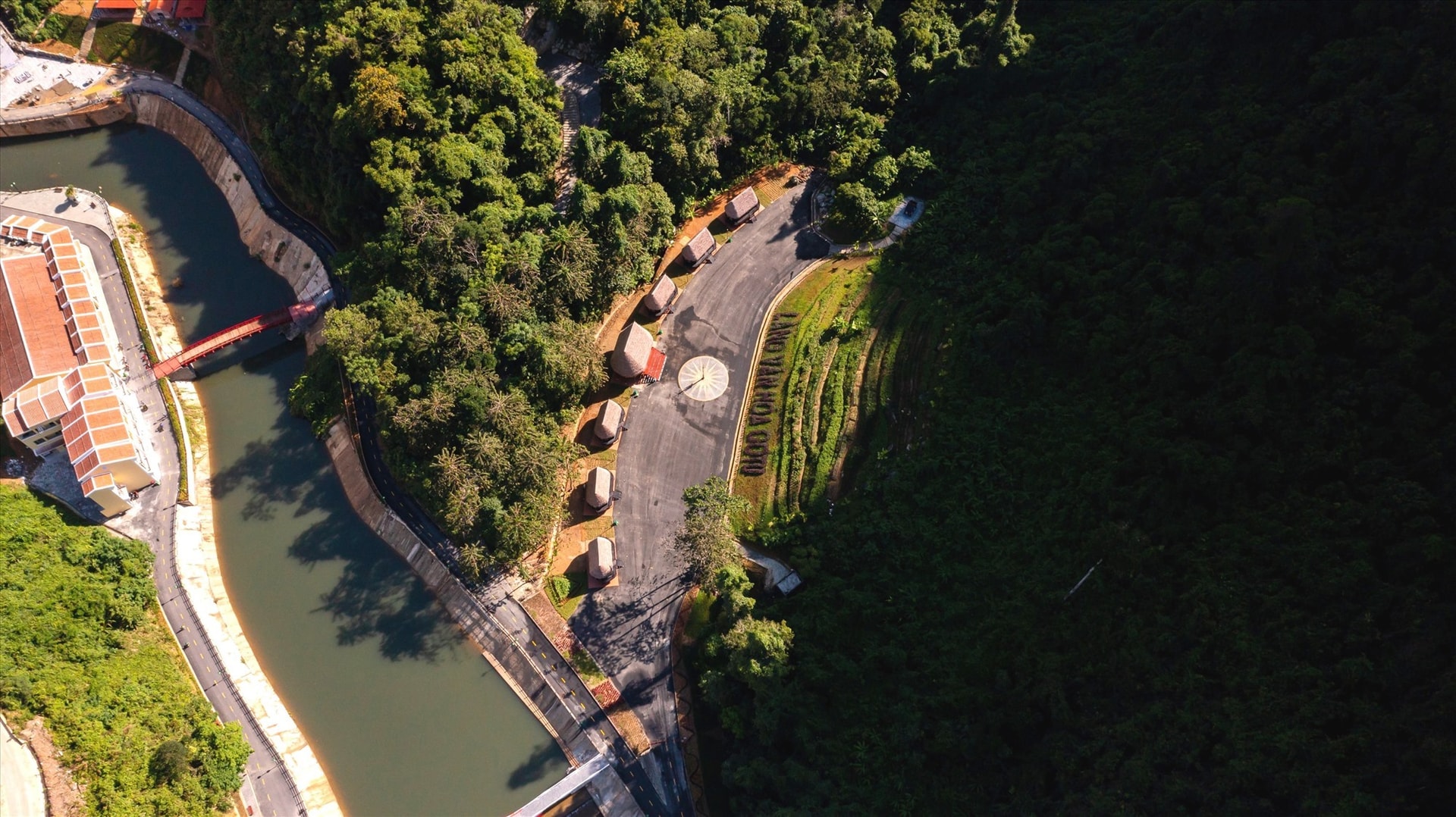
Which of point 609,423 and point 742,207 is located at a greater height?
point 742,207

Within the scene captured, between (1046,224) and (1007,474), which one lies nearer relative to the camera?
(1007,474)

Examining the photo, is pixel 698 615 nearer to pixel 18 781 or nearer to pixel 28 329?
pixel 18 781

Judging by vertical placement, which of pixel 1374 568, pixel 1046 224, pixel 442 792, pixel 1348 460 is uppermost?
pixel 1046 224

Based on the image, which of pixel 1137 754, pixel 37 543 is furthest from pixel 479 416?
pixel 1137 754

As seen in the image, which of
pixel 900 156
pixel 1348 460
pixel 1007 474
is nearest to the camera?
pixel 1348 460

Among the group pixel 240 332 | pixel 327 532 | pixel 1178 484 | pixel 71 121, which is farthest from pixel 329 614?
pixel 71 121

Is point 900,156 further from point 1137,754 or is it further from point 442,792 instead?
point 442,792

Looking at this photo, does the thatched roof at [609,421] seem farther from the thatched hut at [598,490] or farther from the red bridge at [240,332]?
the red bridge at [240,332]
